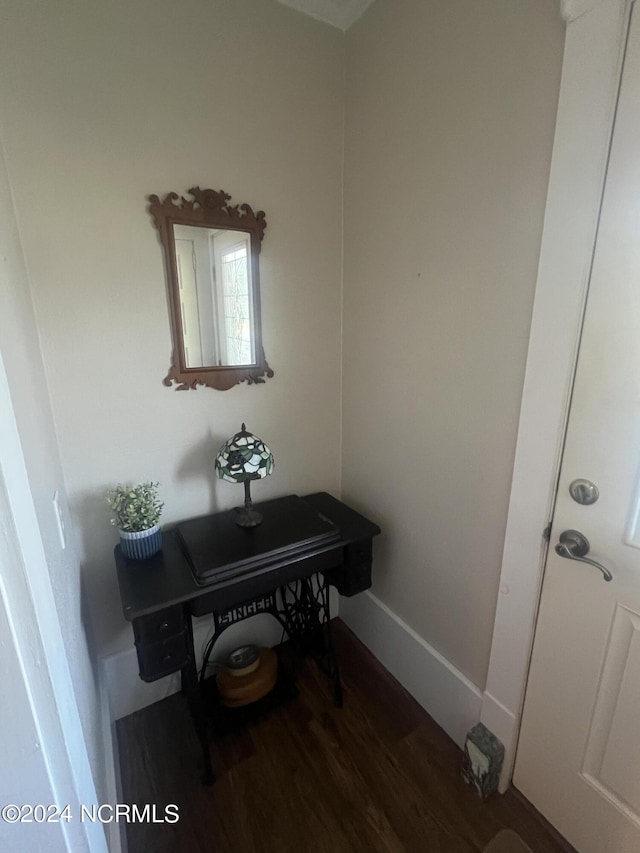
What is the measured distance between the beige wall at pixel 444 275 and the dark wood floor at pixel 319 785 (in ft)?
1.18

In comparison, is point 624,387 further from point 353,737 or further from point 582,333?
point 353,737

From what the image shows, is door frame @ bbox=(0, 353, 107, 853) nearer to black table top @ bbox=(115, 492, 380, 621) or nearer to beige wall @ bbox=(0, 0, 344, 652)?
black table top @ bbox=(115, 492, 380, 621)

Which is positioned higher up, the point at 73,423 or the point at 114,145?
the point at 114,145

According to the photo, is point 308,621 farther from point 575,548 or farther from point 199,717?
point 575,548

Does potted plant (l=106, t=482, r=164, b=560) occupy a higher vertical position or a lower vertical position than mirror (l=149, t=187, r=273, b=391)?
lower

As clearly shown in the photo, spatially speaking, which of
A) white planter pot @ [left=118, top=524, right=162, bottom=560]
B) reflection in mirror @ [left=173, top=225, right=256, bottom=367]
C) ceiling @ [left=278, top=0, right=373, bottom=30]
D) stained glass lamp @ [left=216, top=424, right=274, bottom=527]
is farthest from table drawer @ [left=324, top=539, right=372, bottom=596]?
ceiling @ [left=278, top=0, right=373, bottom=30]

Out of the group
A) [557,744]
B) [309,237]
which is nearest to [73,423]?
[309,237]

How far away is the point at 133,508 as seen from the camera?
126 cm

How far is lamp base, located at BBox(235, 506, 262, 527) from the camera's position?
4.78 feet

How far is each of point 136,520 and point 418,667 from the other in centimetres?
122

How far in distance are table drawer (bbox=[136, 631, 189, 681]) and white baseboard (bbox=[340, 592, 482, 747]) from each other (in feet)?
2.86

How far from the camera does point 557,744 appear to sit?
1.12 metres

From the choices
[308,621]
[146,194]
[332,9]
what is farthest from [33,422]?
[332,9]

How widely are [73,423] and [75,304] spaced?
379mm
